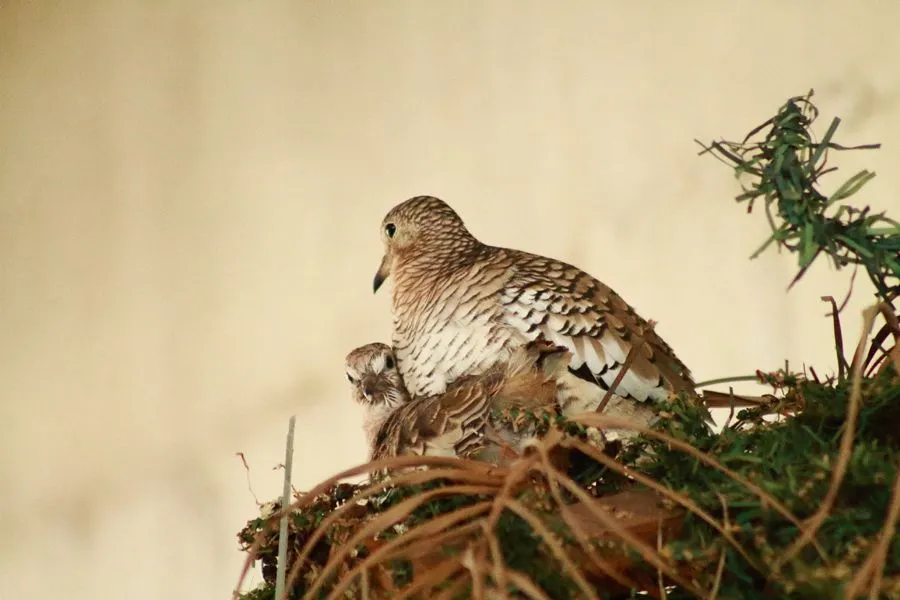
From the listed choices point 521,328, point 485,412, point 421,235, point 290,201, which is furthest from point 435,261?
point 290,201

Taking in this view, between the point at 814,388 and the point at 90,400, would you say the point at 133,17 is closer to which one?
the point at 90,400

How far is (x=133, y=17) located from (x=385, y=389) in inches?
47.5

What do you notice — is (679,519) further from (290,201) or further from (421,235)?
(290,201)

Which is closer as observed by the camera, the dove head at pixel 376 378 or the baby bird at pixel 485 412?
the baby bird at pixel 485 412

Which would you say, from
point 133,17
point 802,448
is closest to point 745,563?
point 802,448

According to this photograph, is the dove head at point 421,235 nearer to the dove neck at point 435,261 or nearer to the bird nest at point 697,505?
the dove neck at point 435,261

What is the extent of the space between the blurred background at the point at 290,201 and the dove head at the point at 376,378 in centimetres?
48

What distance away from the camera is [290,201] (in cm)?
162

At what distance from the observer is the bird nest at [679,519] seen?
41 centimetres

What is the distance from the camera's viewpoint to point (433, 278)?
0.96m

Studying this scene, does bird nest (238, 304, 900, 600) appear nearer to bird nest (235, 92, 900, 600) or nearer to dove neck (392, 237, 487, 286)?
bird nest (235, 92, 900, 600)

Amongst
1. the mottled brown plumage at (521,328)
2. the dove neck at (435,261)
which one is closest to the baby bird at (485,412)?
the mottled brown plumage at (521,328)

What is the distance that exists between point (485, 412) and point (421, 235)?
1.29 feet

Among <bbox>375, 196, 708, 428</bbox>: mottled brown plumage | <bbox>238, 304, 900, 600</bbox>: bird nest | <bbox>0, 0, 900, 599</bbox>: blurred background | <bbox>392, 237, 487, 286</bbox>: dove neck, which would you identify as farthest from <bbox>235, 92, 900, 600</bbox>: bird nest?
<bbox>0, 0, 900, 599</bbox>: blurred background
